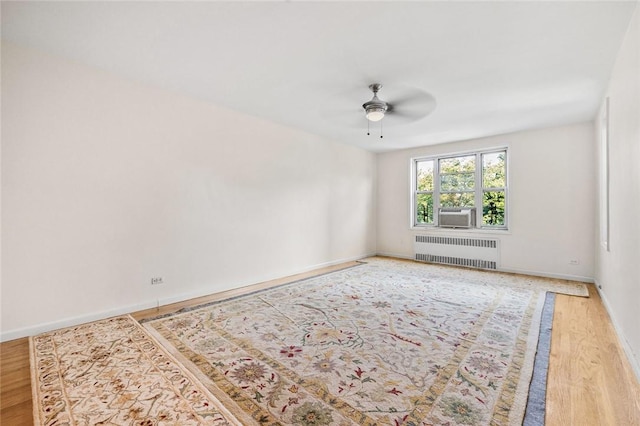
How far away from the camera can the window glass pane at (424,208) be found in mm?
6457

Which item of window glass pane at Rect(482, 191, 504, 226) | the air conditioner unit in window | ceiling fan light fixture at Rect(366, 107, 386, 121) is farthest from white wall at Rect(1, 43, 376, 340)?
window glass pane at Rect(482, 191, 504, 226)

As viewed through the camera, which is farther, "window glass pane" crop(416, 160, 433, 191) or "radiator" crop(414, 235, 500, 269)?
"window glass pane" crop(416, 160, 433, 191)

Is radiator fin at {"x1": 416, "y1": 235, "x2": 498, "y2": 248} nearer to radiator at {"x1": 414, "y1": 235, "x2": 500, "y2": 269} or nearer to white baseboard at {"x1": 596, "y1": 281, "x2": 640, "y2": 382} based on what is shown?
radiator at {"x1": 414, "y1": 235, "x2": 500, "y2": 269}

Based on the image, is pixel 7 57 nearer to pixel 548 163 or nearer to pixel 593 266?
pixel 548 163

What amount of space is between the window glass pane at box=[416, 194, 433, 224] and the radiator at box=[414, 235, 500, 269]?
0.48 meters

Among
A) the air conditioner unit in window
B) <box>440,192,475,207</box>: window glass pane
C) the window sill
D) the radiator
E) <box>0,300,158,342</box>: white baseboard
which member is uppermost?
<box>440,192,475,207</box>: window glass pane

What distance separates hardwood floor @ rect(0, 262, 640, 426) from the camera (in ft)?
5.21

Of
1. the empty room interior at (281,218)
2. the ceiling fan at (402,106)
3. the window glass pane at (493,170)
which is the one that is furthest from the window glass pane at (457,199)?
the ceiling fan at (402,106)

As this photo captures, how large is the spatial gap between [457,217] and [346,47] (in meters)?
4.47

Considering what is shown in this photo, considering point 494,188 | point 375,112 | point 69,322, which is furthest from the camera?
point 494,188

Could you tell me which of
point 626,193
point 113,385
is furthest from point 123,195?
point 626,193

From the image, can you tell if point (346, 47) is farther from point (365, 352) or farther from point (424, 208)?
point (424, 208)

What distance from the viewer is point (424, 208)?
653 centimetres

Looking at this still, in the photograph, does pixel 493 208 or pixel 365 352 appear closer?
pixel 365 352
